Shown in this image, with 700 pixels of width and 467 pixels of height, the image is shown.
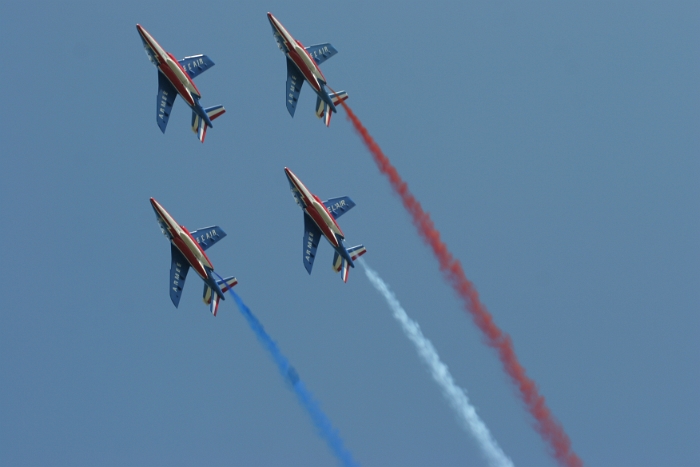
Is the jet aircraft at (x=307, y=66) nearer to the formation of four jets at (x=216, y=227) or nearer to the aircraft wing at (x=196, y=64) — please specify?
the formation of four jets at (x=216, y=227)

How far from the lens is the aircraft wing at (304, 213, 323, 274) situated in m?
102

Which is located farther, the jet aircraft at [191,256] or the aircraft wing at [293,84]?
the aircraft wing at [293,84]

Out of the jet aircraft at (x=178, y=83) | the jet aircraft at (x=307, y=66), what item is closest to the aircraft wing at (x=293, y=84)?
the jet aircraft at (x=307, y=66)

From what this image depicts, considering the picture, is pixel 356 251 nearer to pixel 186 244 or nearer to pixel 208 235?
pixel 208 235

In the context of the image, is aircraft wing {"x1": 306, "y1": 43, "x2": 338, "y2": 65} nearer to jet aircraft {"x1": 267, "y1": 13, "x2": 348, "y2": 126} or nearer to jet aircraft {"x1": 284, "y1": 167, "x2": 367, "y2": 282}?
jet aircraft {"x1": 267, "y1": 13, "x2": 348, "y2": 126}

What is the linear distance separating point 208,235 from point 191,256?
2674 millimetres

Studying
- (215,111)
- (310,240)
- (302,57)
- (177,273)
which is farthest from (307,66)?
(177,273)

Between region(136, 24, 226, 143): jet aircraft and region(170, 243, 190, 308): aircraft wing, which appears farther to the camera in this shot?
region(136, 24, 226, 143): jet aircraft

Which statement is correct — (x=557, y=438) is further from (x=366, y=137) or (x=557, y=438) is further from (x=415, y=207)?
(x=366, y=137)

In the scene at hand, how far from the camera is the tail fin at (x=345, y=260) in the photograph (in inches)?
3959

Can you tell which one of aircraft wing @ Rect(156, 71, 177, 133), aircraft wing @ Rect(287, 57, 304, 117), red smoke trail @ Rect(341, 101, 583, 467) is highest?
aircraft wing @ Rect(156, 71, 177, 133)

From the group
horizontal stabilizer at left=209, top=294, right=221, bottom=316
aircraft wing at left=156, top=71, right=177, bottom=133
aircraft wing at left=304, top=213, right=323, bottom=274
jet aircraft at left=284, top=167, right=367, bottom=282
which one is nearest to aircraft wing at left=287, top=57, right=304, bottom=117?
jet aircraft at left=284, top=167, right=367, bottom=282

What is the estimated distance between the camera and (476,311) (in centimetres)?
10138

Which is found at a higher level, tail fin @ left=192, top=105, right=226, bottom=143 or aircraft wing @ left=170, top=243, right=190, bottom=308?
tail fin @ left=192, top=105, right=226, bottom=143
